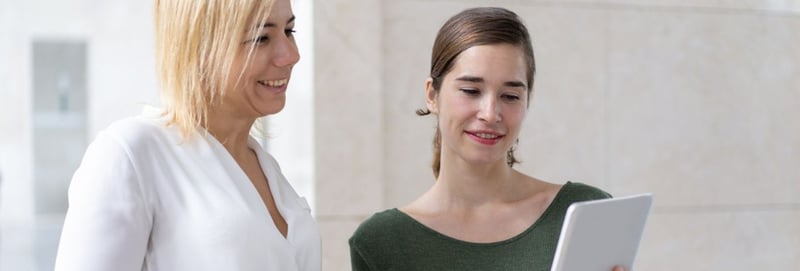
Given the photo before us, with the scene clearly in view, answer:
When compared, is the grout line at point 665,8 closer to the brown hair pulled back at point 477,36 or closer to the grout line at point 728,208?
the grout line at point 728,208

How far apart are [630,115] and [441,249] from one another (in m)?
1.11

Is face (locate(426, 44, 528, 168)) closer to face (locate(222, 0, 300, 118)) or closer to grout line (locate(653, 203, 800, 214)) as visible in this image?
face (locate(222, 0, 300, 118))

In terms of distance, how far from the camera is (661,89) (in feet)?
8.14

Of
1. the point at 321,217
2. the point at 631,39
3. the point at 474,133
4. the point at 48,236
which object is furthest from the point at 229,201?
the point at 631,39

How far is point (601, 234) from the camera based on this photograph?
4.13ft

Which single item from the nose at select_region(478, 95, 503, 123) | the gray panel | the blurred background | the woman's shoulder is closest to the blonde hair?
the nose at select_region(478, 95, 503, 123)

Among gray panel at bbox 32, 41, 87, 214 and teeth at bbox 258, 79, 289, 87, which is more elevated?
teeth at bbox 258, 79, 289, 87

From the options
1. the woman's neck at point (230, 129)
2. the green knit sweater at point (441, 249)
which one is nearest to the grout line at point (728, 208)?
the green knit sweater at point (441, 249)

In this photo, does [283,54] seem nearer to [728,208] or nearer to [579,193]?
[579,193]

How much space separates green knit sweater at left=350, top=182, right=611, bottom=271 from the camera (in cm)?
146

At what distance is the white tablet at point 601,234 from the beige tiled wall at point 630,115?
35.9 inches

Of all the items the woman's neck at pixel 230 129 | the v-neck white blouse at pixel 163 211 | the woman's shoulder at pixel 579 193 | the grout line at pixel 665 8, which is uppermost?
the grout line at pixel 665 8

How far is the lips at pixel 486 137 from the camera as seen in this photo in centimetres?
143

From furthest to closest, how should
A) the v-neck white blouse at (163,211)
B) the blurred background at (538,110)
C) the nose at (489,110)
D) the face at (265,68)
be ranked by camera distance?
the blurred background at (538,110), the nose at (489,110), the face at (265,68), the v-neck white blouse at (163,211)
